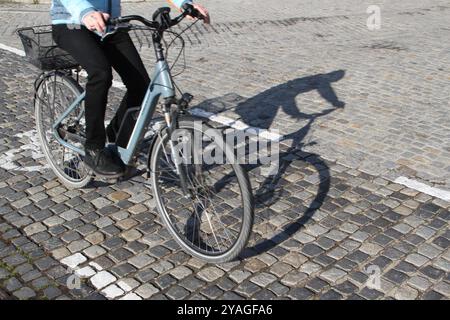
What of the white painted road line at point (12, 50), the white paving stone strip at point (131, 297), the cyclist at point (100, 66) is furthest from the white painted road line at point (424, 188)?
the white painted road line at point (12, 50)

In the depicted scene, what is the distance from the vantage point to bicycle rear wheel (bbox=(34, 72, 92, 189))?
460cm

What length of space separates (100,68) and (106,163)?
0.78m

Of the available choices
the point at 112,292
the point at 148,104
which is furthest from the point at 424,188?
the point at 112,292

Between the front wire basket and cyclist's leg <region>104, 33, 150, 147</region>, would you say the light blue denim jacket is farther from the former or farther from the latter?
the front wire basket

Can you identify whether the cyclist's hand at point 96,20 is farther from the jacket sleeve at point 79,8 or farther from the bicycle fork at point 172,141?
the bicycle fork at point 172,141

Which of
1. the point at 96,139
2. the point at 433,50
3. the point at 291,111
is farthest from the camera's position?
the point at 433,50

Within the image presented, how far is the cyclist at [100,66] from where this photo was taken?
12.7 feet

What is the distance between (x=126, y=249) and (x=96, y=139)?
90 centimetres

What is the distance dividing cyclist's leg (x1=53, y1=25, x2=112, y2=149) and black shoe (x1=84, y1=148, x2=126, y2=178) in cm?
23

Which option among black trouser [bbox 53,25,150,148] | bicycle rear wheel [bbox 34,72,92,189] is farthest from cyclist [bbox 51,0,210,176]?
bicycle rear wheel [bbox 34,72,92,189]

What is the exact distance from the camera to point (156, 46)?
12.0 feet

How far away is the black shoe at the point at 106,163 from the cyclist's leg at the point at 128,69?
0.13 meters
